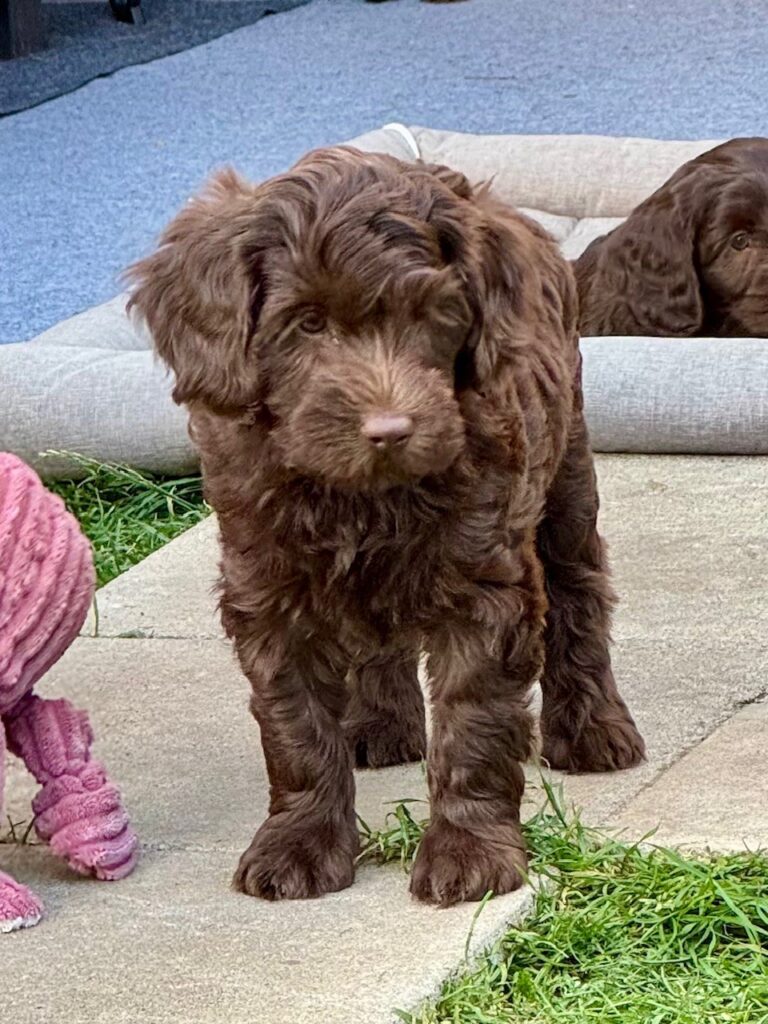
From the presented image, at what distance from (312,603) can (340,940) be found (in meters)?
0.50

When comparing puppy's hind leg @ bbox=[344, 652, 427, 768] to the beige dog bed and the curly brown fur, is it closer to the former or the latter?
the beige dog bed

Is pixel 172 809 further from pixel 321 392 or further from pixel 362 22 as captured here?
pixel 362 22

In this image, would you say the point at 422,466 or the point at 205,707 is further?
the point at 205,707

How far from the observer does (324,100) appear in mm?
9758

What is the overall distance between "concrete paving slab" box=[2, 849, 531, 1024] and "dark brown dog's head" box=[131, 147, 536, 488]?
652mm

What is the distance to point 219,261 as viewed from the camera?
2.69 meters

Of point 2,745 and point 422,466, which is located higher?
point 422,466

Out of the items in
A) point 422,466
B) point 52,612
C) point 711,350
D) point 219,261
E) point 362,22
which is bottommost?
point 362,22

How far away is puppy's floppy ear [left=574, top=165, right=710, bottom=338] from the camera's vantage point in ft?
18.4

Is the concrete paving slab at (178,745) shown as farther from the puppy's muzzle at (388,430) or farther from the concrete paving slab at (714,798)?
the puppy's muzzle at (388,430)

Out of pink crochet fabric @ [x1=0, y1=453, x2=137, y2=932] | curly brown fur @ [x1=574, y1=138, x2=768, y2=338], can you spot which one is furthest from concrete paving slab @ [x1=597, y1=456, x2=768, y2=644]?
pink crochet fabric @ [x1=0, y1=453, x2=137, y2=932]

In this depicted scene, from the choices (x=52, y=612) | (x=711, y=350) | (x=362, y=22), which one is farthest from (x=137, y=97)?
(x=52, y=612)

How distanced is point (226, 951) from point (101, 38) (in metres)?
8.81

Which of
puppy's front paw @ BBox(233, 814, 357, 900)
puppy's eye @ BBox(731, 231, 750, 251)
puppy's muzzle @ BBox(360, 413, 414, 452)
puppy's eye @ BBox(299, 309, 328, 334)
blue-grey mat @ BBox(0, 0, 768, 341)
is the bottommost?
blue-grey mat @ BBox(0, 0, 768, 341)
